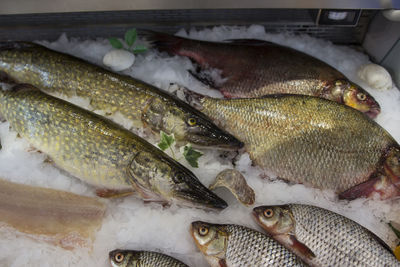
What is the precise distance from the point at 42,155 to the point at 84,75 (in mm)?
534

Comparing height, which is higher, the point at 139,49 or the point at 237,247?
the point at 139,49

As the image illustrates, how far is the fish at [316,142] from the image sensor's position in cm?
186

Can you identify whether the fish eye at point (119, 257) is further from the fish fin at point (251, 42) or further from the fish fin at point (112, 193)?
the fish fin at point (251, 42)

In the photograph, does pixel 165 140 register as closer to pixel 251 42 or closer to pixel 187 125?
pixel 187 125

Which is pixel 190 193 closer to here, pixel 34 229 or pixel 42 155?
pixel 34 229

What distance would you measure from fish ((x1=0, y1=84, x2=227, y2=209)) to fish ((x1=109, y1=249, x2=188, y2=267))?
11.2 inches

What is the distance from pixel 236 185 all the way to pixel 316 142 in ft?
1.82

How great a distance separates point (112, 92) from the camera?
200cm

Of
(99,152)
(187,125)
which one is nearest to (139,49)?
(187,125)

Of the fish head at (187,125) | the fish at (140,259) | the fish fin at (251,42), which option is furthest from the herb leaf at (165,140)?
the fish fin at (251,42)

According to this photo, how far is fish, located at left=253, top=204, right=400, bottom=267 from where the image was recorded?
1.54 m

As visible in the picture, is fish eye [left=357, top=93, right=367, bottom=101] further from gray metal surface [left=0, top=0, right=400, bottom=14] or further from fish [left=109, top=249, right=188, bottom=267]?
fish [left=109, top=249, right=188, bottom=267]

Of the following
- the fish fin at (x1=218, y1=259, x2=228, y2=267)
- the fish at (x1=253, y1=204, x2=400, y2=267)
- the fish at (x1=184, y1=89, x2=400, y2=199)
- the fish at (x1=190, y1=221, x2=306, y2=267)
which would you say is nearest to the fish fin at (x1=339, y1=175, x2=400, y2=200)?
the fish at (x1=184, y1=89, x2=400, y2=199)

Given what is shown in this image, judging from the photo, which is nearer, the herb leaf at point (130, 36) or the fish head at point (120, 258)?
the fish head at point (120, 258)
